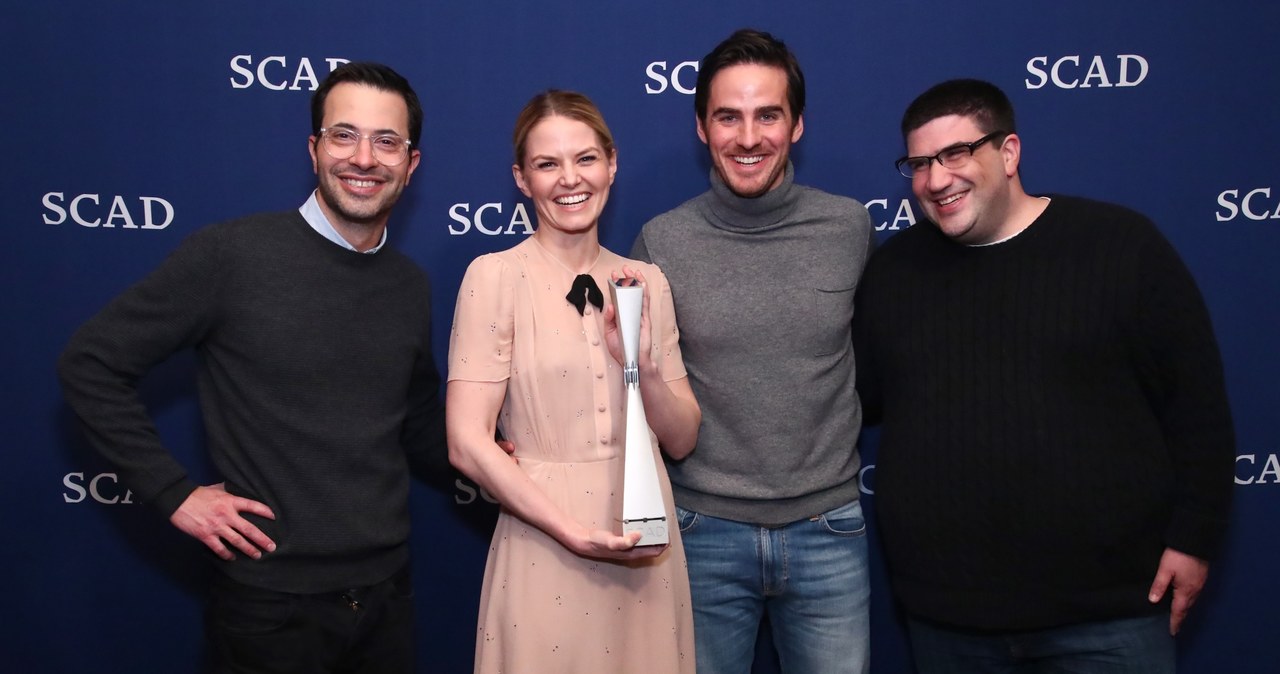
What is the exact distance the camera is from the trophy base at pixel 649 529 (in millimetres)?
1515

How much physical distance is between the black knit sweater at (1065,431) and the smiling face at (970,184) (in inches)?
2.3

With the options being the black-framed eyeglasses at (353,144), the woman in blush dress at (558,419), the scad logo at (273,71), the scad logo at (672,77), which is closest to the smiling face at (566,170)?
the woman in blush dress at (558,419)

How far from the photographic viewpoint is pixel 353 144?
69.5 inches

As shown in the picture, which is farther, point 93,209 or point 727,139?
point 93,209

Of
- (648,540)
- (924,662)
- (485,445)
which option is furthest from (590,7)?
(924,662)

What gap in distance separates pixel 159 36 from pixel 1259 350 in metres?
2.98

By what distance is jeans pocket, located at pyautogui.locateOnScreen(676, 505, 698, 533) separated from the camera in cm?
189

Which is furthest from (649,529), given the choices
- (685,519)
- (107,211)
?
(107,211)

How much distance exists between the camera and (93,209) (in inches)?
91.1

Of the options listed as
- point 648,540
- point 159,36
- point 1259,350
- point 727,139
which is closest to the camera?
point 648,540

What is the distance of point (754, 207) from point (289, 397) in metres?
0.99

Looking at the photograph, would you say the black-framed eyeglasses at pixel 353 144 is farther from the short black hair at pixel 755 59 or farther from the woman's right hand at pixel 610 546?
the woman's right hand at pixel 610 546

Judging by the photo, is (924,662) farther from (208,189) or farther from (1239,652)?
(208,189)

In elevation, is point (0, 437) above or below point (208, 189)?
below
